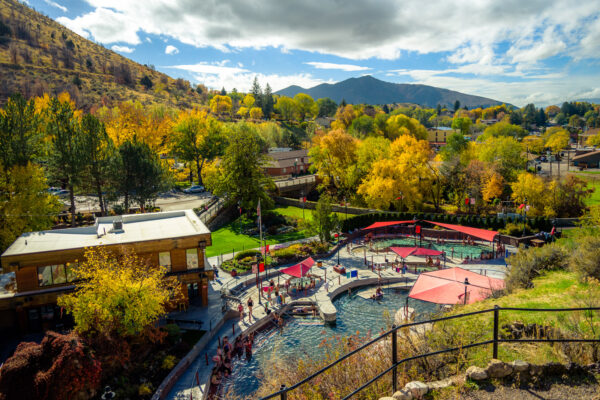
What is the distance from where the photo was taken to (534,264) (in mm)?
20859

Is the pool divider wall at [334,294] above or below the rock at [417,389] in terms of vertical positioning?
below

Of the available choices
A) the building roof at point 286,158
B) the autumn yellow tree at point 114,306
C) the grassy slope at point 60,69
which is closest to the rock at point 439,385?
the autumn yellow tree at point 114,306

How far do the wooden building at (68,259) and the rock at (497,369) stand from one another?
1957cm

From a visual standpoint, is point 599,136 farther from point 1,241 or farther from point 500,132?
point 1,241

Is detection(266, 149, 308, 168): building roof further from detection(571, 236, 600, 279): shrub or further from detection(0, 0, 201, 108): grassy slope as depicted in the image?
detection(571, 236, 600, 279): shrub

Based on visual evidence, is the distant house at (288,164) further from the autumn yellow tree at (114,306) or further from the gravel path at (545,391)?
the gravel path at (545,391)

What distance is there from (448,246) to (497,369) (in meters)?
32.7

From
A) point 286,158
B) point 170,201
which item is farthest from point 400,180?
point 286,158

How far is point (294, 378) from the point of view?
9656 millimetres

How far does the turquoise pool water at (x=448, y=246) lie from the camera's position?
3479 cm

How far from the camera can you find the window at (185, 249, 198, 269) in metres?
23.9

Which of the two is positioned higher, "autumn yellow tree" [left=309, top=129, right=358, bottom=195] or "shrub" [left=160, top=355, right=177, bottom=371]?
"autumn yellow tree" [left=309, top=129, right=358, bottom=195]

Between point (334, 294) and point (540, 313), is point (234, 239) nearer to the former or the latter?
point (334, 294)

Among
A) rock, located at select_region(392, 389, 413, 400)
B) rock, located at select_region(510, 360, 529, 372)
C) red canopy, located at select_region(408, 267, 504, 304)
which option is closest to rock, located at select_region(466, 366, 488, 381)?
rock, located at select_region(510, 360, 529, 372)
